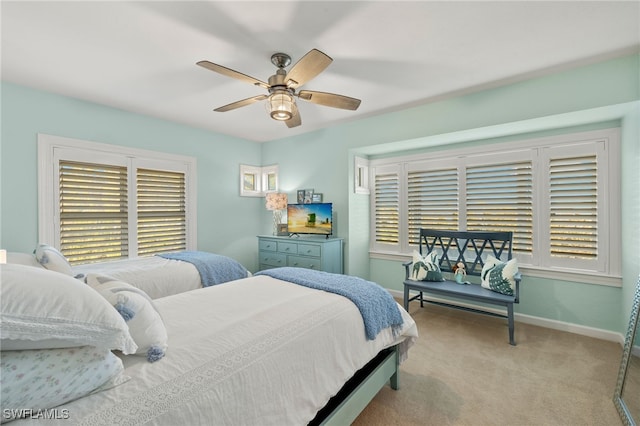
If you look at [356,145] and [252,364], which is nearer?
[252,364]

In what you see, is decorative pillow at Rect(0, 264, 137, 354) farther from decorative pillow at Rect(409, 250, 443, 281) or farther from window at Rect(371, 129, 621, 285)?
window at Rect(371, 129, 621, 285)

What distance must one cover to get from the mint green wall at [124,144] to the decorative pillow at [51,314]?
2.90 metres

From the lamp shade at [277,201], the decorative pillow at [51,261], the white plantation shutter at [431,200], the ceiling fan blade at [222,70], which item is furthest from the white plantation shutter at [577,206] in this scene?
the decorative pillow at [51,261]

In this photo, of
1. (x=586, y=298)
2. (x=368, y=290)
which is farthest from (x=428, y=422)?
(x=586, y=298)

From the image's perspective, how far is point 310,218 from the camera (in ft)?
14.4

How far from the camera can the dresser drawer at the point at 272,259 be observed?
14.1 feet

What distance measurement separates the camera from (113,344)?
0.91 meters

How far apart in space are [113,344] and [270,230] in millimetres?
4289

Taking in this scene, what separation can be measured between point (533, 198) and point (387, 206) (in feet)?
5.86

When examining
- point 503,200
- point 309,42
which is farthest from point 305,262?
point 309,42

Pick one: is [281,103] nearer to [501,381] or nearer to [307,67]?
[307,67]

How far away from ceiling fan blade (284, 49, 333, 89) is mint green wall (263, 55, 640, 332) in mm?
1922

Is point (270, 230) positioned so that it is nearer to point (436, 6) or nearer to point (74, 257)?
point (74, 257)

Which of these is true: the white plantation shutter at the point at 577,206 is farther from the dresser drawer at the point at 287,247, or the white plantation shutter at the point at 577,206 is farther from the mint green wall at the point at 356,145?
the dresser drawer at the point at 287,247
